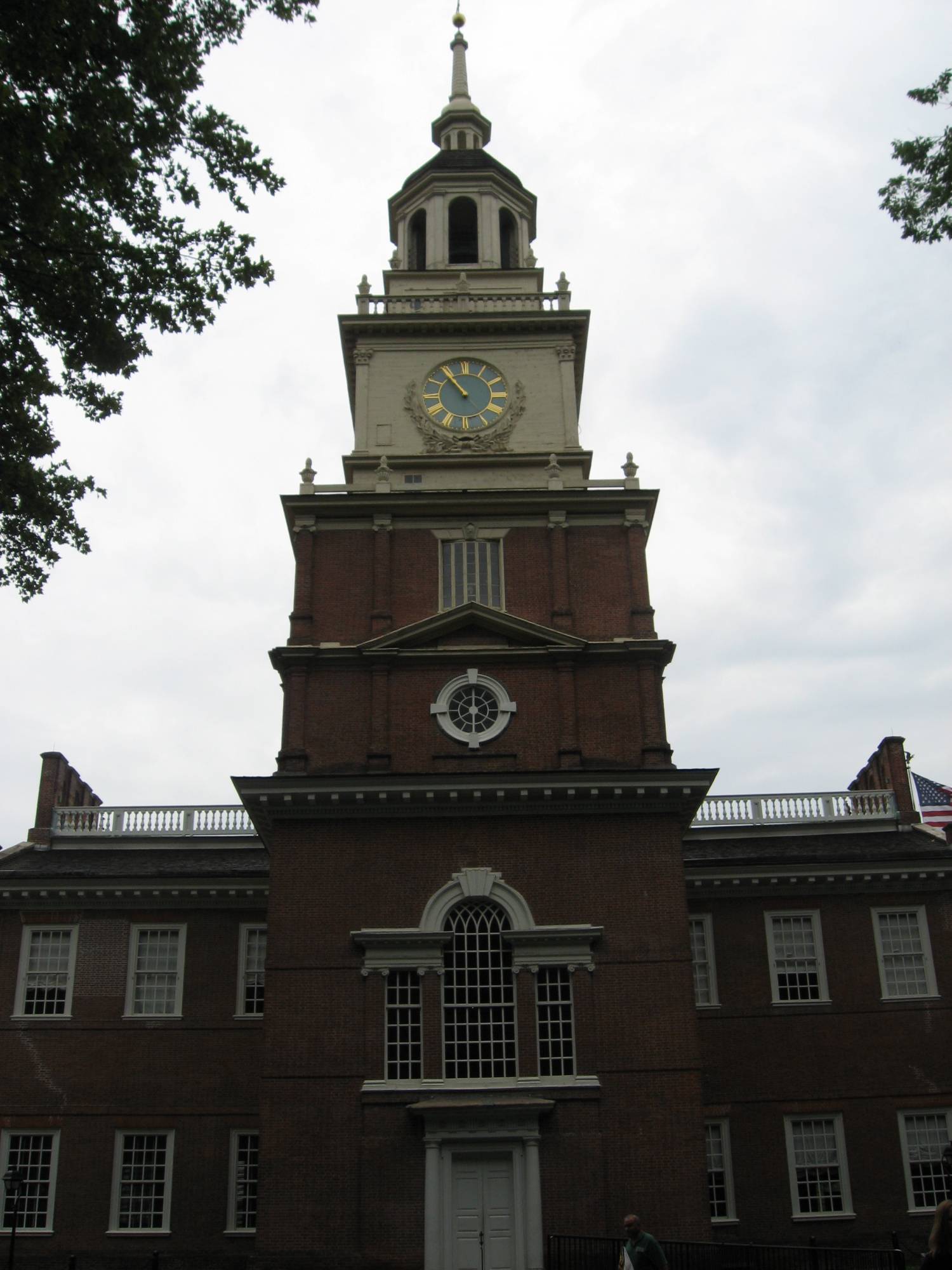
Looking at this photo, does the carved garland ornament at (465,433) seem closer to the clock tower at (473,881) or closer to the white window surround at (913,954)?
the clock tower at (473,881)

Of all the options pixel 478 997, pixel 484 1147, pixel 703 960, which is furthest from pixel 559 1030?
pixel 703 960

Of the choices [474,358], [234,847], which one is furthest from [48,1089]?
[474,358]

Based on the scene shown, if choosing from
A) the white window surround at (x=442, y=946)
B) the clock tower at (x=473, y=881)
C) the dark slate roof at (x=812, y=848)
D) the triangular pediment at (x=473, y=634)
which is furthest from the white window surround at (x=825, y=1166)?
the triangular pediment at (x=473, y=634)

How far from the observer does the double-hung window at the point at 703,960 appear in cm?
2870

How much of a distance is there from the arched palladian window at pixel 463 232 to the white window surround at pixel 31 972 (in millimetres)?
18982

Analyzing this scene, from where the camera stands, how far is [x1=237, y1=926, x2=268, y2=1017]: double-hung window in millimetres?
28469

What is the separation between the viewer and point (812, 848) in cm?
3120

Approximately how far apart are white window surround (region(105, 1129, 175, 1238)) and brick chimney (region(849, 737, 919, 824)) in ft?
64.8

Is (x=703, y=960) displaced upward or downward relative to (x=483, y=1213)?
upward

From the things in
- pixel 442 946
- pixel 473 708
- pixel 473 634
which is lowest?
pixel 442 946

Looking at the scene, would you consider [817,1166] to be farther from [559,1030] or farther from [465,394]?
[465,394]

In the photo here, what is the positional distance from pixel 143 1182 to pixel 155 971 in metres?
4.41

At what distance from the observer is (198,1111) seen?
1089 inches

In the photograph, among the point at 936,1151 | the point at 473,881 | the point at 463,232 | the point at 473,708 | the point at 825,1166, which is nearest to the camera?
the point at 473,881
